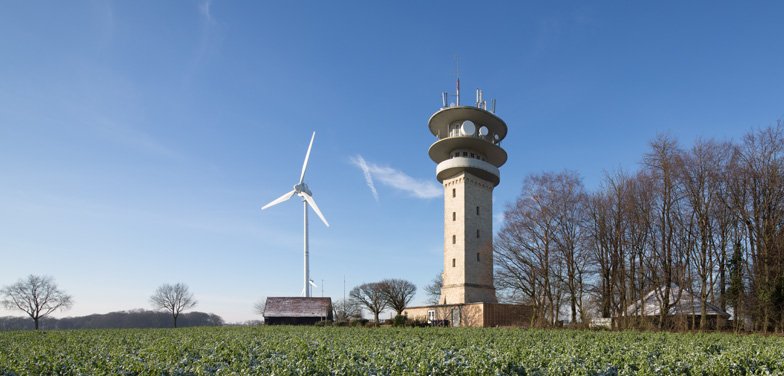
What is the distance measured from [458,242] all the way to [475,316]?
8451mm

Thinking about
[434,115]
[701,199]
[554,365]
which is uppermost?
[434,115]

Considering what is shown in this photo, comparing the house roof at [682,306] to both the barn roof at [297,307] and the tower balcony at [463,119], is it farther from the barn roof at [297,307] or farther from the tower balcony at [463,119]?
the barn roof at [297,307]

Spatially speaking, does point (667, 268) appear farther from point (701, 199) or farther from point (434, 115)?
point (434, 115)

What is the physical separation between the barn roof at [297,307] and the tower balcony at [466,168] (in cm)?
2127

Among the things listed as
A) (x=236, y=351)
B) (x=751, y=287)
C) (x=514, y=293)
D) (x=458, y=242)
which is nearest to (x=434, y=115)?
(x=458, y=242)

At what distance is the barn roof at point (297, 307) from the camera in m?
59.2

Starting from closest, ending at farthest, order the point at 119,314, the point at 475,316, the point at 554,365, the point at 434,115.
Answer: the point at 554,365 → the point at 475,316 → the point at 434,115 → the point at 119,314

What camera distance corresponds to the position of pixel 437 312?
51531 millimetres

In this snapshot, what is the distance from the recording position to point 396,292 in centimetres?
8644

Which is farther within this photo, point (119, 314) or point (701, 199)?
point (119, 314)

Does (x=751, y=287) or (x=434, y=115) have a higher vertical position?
(x=434, y=115)

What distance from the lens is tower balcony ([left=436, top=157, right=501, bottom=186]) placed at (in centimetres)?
5384

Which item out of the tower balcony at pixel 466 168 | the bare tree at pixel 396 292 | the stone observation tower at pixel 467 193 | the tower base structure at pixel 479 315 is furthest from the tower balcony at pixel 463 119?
the bare tree at pixel 396 292

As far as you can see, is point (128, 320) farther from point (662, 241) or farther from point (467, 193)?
point (662, 241)
